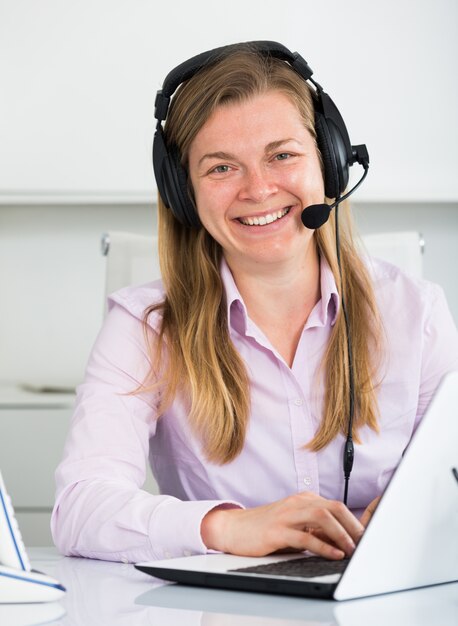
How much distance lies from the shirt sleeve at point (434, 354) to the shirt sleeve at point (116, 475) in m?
0.40

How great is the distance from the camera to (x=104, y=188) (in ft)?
8.01

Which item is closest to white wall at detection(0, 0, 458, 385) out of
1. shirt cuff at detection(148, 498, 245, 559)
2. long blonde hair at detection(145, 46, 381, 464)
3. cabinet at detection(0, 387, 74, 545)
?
cabinet at detection(0, 387, 74, 545)

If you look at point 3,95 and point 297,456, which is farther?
point 3,95

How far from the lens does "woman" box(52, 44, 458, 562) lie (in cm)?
131

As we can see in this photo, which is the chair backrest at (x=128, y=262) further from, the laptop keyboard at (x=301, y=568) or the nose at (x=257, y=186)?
the laptop keyboard at (x=301, y=568)

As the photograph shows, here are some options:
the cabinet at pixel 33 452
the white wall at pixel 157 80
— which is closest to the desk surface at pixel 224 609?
the cabinet at pixel 33 452

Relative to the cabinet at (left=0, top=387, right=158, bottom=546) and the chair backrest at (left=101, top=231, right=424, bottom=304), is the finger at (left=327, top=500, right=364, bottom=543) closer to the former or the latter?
the chair backrest at (left=101, top=231, right=424, bottom=304)

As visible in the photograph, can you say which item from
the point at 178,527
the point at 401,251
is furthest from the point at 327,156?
the point at 178,527

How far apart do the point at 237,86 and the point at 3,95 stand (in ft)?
4.16

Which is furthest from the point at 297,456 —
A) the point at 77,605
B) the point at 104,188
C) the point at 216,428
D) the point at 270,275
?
the point at 104,188

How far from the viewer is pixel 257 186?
1342 mm

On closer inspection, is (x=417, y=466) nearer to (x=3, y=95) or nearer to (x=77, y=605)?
(x=77, y=605)

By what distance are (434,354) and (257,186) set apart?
1.20 ft

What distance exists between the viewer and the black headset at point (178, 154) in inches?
53.2
